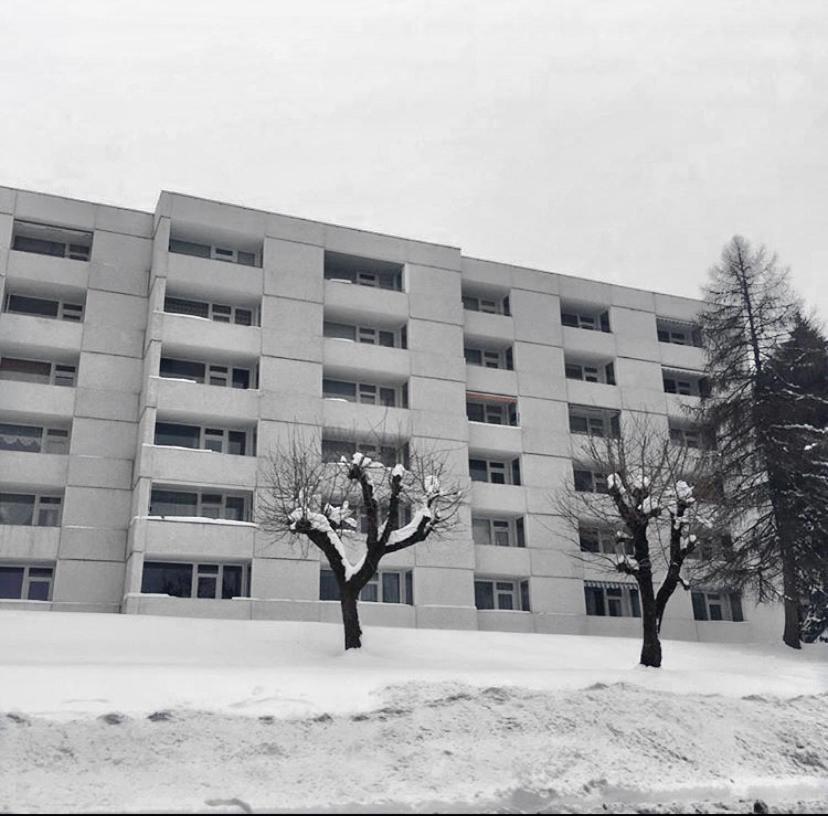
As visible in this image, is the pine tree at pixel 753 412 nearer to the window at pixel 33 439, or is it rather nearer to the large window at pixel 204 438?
the large window at pixel 204 438

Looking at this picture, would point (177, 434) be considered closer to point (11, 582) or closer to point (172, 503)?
point (172, 503)

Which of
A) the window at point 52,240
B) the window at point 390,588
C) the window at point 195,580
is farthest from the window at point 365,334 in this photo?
the window at point 195,580

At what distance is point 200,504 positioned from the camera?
32.3 metres

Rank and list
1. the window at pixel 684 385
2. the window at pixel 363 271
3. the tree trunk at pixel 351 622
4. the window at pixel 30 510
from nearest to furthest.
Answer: the tree trunk at pixel 351 622, the window at pixel 30 510, the window at pixel 363 271, the window at pixel 684 385

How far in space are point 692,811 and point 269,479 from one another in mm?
20795

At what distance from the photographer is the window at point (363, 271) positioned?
126 feet

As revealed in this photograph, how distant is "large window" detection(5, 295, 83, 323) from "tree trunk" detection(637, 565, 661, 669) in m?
23.4

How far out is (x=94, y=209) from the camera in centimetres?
3547

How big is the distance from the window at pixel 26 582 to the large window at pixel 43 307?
9671mm

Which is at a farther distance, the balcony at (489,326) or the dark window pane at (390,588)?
the balcony at (489,326)

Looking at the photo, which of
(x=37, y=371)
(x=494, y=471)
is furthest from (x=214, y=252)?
(x=494, y=471)

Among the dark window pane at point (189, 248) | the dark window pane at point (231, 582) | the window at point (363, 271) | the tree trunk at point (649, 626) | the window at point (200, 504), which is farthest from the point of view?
the window at point (363, 271)

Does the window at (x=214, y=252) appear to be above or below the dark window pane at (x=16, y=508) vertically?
above

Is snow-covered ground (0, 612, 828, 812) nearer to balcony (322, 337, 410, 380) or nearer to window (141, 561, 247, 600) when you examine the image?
window (141, 561, 247, 600)
